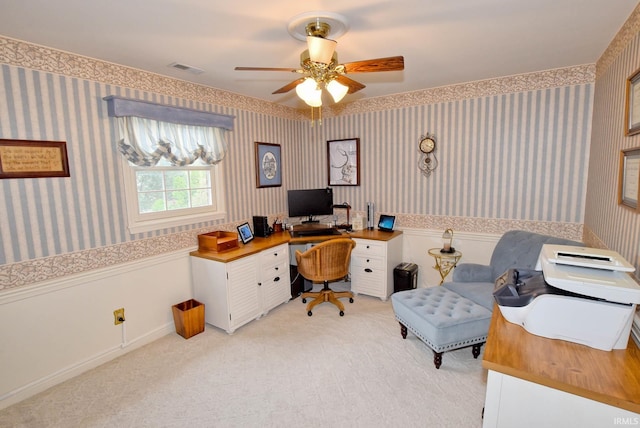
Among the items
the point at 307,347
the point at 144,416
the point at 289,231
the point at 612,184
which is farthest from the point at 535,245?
the point at 144,416

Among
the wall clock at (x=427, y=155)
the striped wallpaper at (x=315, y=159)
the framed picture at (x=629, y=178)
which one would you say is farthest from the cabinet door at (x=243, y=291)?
the framed picture at (x=629, y=178)

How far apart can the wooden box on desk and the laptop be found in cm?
179

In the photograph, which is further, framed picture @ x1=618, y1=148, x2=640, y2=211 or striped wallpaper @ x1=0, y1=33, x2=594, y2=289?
striped wallpaper @ x1=0, y1=33, x2=594, y2=289

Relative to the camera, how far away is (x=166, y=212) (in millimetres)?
3076

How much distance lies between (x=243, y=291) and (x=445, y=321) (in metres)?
1.83

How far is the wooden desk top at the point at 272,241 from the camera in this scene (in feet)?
10.0

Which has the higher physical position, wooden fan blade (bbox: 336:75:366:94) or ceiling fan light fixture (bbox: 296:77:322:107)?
wooden fan blade (bbox: 336:75:366:94)

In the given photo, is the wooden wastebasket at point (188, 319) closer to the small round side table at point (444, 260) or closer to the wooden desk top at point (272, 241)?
the wooden desk top at point (272, 241)

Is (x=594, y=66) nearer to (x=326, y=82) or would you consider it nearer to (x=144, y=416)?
(x=326, y=82)

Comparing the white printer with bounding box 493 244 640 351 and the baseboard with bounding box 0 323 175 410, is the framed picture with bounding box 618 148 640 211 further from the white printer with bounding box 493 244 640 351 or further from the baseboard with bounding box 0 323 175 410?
the baseboard with bounding box 0 323 175 410

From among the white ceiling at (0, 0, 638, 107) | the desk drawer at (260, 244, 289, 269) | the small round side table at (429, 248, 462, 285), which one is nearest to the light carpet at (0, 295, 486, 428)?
the desk drawer at (260, 244, 289, 269)

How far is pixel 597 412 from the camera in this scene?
114 centimetres

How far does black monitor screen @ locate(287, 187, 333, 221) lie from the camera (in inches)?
164

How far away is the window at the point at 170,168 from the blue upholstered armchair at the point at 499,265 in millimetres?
2541
